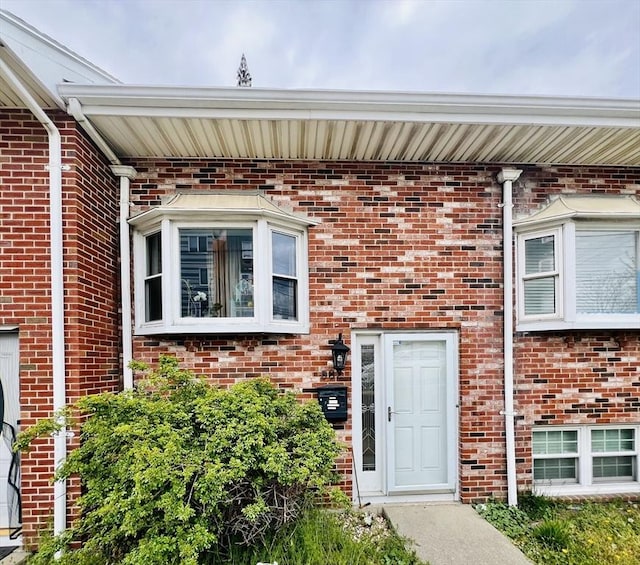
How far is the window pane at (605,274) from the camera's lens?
4.27m

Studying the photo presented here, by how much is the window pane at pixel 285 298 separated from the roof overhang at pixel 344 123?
146cm

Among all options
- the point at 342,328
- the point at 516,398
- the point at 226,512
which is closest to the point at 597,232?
the point at 516,398

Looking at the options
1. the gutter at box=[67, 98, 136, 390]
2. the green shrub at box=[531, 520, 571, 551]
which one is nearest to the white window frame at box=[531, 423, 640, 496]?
the green shrub at box=[531, 520, 571, 551]

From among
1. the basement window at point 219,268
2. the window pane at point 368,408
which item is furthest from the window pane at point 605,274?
the basement window at point 219,268

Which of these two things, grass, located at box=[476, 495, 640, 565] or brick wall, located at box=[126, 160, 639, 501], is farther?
brick wall, located at box=[126, 160, 639, 501]

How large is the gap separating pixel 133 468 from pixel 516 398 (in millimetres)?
4036

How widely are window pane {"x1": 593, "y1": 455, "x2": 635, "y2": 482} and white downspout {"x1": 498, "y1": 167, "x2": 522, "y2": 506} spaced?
3.78 ft

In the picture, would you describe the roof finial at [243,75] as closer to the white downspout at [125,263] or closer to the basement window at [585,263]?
the white downspout at [125,263]

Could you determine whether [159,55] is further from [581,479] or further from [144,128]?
[581,479]

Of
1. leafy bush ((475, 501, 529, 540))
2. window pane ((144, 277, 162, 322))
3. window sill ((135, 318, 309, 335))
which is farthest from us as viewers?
window pane ((144, 277, 162, 322))

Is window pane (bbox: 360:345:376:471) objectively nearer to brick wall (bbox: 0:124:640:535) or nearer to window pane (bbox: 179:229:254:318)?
brick wall (bbox: 0:124:640:535)

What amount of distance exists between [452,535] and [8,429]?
4418mm

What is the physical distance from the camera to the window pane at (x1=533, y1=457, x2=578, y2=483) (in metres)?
4.35

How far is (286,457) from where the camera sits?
298cm
